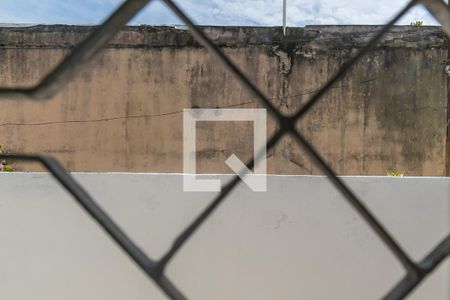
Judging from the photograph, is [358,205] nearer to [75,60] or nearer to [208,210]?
[208,210]

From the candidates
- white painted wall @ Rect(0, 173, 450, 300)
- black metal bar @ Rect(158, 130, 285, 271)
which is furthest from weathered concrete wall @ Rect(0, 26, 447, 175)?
black metal bar @ Rect(158, 130, 285, 271)

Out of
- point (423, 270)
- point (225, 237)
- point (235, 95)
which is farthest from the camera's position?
point (235, 95)

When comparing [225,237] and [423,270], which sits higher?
[423,270]

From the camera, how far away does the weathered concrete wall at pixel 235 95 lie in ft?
13.4

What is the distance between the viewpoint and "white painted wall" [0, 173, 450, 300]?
1.83 m

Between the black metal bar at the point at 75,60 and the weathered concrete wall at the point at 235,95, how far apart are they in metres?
3.68

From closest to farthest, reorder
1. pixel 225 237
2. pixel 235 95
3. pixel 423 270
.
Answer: pixel 423 270 → pixel 225 237 → pixel 235 95

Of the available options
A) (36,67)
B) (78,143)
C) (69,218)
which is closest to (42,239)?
(69,218)

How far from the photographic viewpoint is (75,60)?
0.37 meters

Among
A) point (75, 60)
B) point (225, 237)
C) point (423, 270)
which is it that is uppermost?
point (75, 60)

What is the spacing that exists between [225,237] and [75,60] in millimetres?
1556

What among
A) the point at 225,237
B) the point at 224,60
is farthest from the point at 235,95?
the point at 224,60

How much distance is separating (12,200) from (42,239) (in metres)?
0.21

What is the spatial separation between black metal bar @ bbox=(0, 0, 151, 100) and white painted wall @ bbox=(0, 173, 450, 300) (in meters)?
1.48
